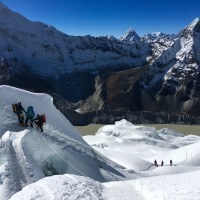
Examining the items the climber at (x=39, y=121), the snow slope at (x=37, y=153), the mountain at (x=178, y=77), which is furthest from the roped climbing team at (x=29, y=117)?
the mountain at (x=178, y=77)

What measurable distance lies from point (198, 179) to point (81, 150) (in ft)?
37.2

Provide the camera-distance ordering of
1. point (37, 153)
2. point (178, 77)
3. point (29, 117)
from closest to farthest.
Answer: point (37, 153) < point (29, 117) < point (178, 77)

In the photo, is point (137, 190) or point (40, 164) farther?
point (40, 164)

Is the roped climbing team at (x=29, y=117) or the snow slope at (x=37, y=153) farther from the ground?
the roped climbing team at (x=29, y=117)

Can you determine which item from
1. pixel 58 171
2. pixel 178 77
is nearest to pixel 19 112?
pixel 58 171

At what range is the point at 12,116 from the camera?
2278 centimetres

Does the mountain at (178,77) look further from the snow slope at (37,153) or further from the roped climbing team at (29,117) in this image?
the roped climbing team at (29,117)

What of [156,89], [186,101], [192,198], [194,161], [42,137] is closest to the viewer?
[192,198]

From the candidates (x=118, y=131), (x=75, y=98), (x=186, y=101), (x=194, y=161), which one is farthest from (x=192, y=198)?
(x=75, y=98)

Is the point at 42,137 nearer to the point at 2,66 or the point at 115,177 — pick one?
the point at 115,177

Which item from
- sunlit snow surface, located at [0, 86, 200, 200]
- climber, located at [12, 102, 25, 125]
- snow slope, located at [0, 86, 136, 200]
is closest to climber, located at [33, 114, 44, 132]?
snow slope, located at [0, 86, 136, 200]

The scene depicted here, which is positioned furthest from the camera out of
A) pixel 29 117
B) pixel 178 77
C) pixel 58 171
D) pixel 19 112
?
pixel 178 77

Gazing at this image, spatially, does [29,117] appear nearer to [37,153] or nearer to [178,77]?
[37,153]

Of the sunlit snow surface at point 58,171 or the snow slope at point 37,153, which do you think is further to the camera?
the snow slope at point 37,153
